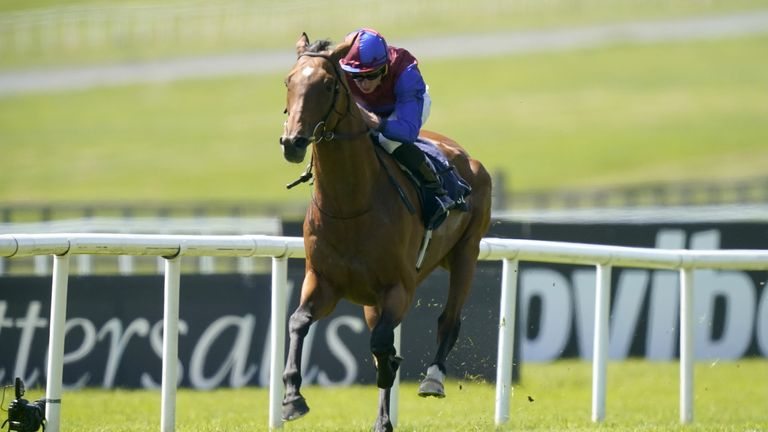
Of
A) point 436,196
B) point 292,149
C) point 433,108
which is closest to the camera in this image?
point 292,149

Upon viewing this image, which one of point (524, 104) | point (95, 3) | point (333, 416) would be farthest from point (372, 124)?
point (95, 3)

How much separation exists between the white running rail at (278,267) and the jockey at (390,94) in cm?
77

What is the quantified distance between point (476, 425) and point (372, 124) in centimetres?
192

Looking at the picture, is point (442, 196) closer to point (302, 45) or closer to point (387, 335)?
point (387, 335)

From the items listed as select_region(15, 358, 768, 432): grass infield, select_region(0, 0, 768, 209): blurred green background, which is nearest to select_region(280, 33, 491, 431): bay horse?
select_region(15, 358, 768, 432): grass infield

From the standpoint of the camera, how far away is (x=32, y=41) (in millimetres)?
49000

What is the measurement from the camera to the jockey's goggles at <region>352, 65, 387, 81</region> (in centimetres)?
725

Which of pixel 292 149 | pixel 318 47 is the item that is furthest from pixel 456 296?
pixel 292 149

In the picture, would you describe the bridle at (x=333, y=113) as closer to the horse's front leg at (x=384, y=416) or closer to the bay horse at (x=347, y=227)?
the bay horse at (x=347, y=227)

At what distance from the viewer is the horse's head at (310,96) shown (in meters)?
6.18

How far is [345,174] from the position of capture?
686cm

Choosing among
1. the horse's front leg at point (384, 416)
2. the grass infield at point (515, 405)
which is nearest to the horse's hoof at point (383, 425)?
the horse's front leg at point (384, 416)

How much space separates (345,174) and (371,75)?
2.21 feet

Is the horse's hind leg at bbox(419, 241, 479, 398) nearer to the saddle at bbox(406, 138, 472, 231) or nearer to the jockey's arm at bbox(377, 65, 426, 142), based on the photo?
the saddle at bbox(406, 138, 472, 231)
